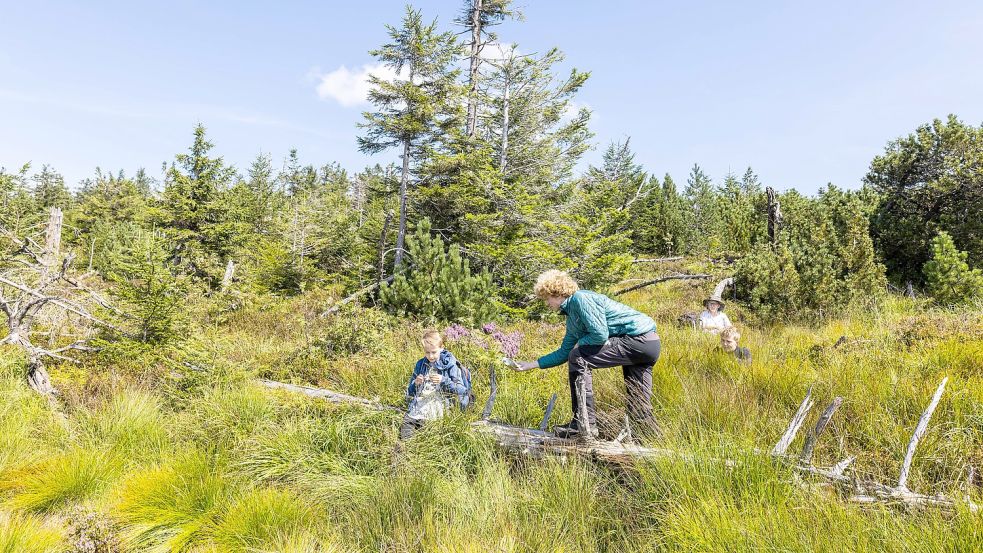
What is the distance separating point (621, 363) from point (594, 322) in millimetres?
521

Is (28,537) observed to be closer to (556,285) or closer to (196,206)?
(556,285)

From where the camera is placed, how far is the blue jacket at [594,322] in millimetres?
3678

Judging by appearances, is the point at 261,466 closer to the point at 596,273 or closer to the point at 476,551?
the point at 476,551

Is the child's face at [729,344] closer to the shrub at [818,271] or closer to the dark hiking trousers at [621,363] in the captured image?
the dark hiking trousers at [621,363]

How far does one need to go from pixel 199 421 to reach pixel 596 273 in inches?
361

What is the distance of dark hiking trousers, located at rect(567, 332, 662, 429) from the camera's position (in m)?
3.75

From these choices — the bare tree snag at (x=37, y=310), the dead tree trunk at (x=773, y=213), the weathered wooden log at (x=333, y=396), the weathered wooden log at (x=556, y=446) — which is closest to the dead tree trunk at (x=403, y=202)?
the weathered wooden log at (x=333, y=396)

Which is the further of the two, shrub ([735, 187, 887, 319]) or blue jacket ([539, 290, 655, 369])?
shrub ([735, 187, 887, 319])

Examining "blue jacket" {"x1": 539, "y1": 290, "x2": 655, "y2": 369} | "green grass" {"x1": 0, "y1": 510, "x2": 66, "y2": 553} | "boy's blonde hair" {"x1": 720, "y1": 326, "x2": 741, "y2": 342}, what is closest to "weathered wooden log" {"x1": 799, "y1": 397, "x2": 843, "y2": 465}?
"blue jacket" {"x1": 539, "y1": 290, "x2": 655, "y2": 369}

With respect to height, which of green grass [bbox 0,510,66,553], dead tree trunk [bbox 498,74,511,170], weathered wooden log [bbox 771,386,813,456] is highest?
dead tree trunk [bbox 498,74,511,170]

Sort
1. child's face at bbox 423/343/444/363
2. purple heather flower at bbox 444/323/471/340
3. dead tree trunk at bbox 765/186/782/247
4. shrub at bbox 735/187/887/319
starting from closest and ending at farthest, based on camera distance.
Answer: child's face at bbox 423/343/444/363
purple heather flower at bbox 444/323/471/340
shrub at bbox 735/187/887/319
dead tree trunk at bbox 765/186/782/247

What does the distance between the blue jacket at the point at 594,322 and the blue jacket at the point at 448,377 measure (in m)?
0.88

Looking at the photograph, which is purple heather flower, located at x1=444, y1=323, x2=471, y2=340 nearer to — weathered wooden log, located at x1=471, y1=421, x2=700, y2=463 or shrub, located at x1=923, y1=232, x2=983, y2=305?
weathered wooden log, located at x1=471, y1=421, x2=700, y2=463

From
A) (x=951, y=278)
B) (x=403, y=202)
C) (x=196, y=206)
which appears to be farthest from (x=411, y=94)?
(x=951, y=278)
